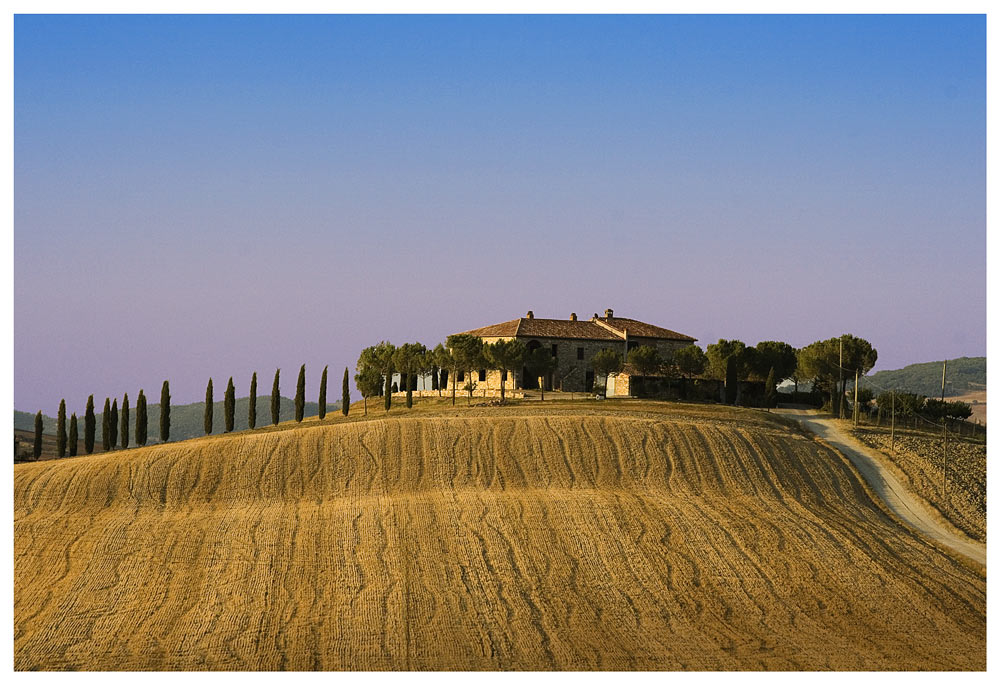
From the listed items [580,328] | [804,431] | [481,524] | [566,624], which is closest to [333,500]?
[481,524]

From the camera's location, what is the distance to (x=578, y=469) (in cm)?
4906

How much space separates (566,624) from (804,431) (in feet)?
109

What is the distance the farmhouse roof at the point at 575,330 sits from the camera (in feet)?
280

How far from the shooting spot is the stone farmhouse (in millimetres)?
83375

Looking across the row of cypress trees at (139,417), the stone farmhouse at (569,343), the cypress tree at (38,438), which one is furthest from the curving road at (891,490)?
the cypress tree at (38,438)

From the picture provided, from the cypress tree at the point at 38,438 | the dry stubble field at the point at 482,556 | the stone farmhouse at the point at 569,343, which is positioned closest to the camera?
the dry stubble field at the point at 482,556

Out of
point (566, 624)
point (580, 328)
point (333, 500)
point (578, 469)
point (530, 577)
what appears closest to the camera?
point (566, 624)

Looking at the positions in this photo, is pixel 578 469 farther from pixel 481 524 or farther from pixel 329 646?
pixel 329 646

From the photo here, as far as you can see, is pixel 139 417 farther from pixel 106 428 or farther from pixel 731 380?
pixel 731 380

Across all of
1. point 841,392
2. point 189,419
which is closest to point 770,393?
point 841,392

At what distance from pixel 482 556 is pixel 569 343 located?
157 ft

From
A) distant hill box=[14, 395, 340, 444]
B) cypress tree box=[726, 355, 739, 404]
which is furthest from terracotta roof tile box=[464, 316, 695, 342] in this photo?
distant hill box=[14, 395, 340, 444]

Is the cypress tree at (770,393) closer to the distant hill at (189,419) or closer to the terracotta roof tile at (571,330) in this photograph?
the terracotta roof tile at (571,330)

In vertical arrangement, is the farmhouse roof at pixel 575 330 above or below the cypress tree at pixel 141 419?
above
